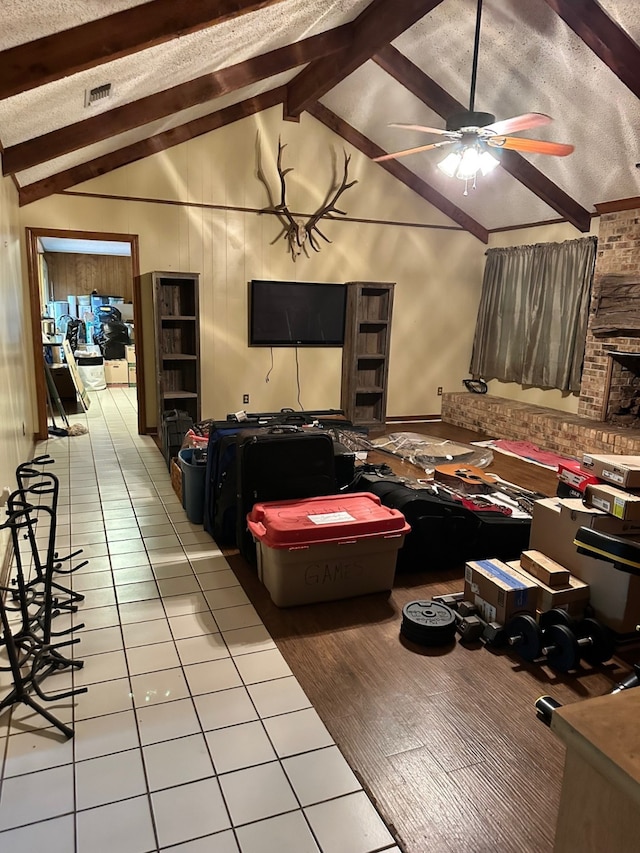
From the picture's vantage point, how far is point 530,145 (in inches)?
134

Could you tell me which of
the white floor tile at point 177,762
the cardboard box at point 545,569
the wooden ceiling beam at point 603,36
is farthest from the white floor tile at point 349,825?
the wooden ceiling beam at point 603,36

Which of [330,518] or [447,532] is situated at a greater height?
[330,518]

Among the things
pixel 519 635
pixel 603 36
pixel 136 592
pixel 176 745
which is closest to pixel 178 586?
pixel 136 592

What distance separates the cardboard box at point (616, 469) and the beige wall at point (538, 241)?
12.9ft

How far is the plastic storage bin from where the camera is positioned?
8.85 ft

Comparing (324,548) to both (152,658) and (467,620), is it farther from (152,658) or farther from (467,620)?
(152,658)

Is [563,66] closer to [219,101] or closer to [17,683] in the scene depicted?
[219,101]

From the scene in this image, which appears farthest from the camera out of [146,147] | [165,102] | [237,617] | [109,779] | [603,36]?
[146,147]

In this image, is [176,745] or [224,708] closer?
[176,745]

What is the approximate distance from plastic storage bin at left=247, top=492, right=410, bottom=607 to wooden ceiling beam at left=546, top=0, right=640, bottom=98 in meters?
3.43

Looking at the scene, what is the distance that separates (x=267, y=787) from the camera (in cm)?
176

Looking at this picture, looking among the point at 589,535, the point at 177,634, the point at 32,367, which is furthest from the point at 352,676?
the point at 32,367

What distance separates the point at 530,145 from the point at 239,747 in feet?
11.4

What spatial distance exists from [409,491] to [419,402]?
430 centimetres
